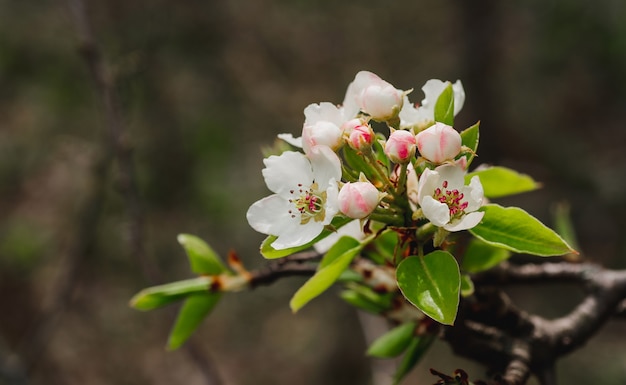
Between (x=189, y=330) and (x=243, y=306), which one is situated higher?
(x=189, y=330)

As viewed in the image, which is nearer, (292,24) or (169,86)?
(169,86)

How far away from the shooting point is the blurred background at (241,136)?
9.27ft

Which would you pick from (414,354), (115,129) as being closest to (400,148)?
(414,354)

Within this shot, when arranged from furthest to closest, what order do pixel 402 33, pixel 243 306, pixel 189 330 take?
pixel 402 33
pixel 243 306
pixel 189 330

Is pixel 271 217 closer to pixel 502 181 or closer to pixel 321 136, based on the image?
pixel 321 136

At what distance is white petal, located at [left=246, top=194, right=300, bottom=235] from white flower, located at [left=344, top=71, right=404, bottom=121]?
0.43 ft

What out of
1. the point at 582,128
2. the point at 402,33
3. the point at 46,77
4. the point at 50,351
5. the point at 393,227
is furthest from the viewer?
the point at 402,33

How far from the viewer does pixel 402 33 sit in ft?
12.5

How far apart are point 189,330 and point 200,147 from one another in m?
2.45

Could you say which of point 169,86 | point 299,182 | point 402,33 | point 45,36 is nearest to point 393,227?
point 299,182

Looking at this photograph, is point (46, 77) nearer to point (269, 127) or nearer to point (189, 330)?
point (269, 127)

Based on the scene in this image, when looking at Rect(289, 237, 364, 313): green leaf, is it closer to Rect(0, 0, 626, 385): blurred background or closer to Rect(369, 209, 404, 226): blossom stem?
Rect(369, 209, 404, 226): blossom stem

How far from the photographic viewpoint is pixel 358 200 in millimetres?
545

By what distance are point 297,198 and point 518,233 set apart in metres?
0.22
